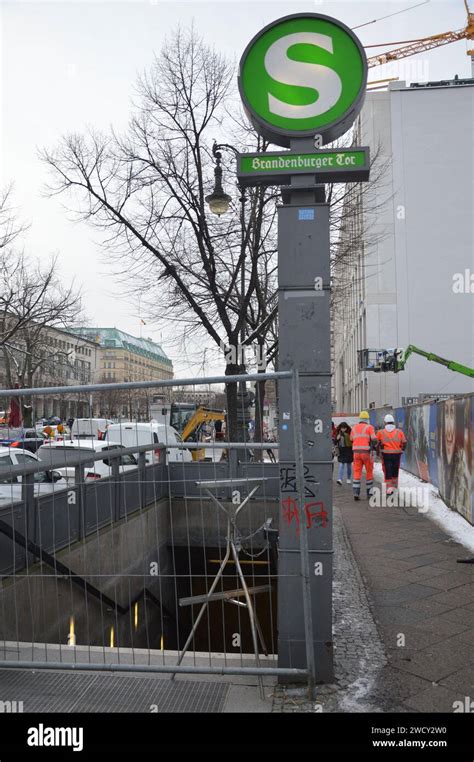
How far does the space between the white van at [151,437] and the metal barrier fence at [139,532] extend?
0.06ft

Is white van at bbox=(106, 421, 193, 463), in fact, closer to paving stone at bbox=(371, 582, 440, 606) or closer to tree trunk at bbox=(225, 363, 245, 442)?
tree trunk at bbox=(225, 363, 245, 442)

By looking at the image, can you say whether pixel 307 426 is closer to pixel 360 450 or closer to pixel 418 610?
pixel 418 610

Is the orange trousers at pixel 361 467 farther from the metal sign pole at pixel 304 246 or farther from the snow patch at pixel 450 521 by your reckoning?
the metal sign pole at pixel 304 246

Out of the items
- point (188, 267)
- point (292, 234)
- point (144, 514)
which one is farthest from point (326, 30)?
point (188, 267)

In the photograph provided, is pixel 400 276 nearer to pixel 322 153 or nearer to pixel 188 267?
pixel 188 267

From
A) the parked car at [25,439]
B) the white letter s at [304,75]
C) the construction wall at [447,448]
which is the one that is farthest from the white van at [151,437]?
the construction wall at [447,448]

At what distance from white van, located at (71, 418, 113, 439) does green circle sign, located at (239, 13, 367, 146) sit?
2755 mm

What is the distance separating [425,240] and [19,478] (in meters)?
43.6

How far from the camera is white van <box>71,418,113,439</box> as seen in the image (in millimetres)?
5505

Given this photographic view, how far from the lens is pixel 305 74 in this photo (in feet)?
15.2

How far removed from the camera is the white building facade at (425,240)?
148 ft

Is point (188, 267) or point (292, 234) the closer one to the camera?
point (292, 234)

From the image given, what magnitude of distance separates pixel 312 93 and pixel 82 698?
441 cm
